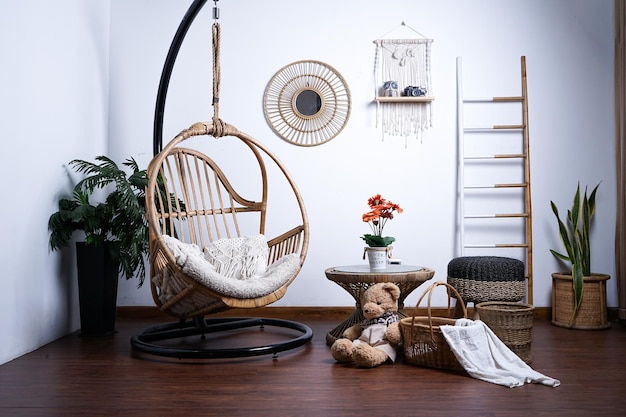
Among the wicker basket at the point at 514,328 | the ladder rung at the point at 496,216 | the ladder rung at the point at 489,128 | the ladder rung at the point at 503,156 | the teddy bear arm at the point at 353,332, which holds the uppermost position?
the ladder rung at the point at 489,128

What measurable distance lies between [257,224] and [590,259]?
2435 millimetres

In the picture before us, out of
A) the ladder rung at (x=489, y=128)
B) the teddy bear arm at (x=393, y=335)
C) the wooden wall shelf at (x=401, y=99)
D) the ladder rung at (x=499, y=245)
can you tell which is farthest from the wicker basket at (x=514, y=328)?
the wooden wall shelf at (x=401, y=99)

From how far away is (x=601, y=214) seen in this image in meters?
4.29

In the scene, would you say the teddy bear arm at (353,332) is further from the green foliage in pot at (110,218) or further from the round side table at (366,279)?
the green foliage in pot at (110,218)

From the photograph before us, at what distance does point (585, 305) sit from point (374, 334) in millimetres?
1709

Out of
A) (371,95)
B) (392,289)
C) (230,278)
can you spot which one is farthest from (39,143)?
(371,95)

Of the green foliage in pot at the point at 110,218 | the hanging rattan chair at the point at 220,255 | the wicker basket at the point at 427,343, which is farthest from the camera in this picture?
the green foliage in pot at the point at 110,218

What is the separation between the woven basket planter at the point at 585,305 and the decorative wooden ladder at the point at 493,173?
0.35m

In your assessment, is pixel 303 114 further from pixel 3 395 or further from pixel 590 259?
pixel 3 395

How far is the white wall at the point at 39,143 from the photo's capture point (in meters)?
3.00

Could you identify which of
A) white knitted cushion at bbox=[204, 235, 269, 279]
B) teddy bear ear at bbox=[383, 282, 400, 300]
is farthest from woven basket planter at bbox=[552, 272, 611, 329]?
white knitted cushion at bbox=[204, 235, 269, 279]

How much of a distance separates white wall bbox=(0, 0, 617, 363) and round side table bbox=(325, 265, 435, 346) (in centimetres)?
97

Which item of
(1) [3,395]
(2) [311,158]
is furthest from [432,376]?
(2) [311,158]

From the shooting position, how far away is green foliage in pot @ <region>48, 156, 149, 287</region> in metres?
3.45
